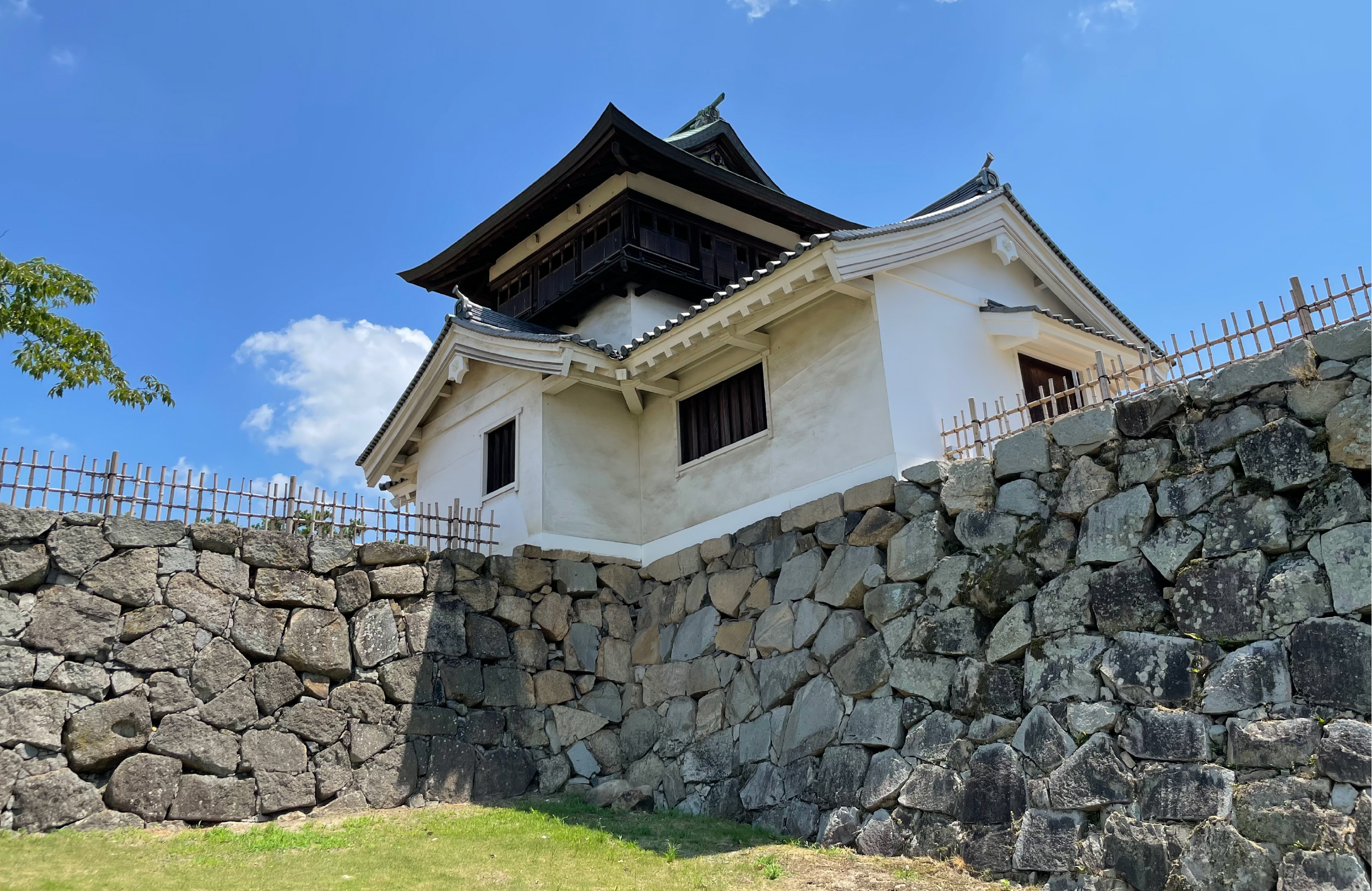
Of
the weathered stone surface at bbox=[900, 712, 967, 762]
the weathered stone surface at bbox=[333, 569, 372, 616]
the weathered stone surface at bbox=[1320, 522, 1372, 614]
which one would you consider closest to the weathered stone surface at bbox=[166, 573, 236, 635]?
the weathered stone surface at bbox=[333, 569, 372, 616]

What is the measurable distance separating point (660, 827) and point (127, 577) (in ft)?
20.4

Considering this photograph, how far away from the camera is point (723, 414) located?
44.5 feet

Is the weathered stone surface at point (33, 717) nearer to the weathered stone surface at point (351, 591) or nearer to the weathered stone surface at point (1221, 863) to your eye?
the weathered stone surface at point (351, 591)

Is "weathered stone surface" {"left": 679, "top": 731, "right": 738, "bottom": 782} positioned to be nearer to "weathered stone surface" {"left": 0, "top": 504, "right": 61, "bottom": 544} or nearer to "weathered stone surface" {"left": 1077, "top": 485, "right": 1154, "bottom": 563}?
"weathered stone surface" {"left": 1077, "top": 485, "right": 1154, "bottom": 563}

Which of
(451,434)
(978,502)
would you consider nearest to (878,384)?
(978,502)

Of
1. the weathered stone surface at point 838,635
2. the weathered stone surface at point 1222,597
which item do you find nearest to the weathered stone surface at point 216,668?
the weathered stone surface at point 838,635

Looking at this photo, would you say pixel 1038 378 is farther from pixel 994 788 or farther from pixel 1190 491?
pixel 994 788

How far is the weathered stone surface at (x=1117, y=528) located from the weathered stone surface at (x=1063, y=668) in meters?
0.75

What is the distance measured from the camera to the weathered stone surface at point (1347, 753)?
6.96 meters

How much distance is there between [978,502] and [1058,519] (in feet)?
2.89

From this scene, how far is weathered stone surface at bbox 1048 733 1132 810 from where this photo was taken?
8.12 metres

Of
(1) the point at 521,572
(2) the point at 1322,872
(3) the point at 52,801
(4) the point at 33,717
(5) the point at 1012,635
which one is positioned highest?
Result: (1) the point at 521,572

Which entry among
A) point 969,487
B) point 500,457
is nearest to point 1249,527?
point 969,487

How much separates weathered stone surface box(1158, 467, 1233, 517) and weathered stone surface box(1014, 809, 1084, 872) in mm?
2674
